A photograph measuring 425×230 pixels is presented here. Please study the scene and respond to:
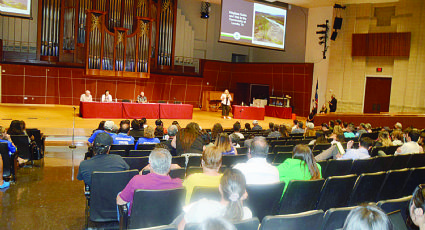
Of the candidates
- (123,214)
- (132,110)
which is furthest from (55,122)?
(123,214)

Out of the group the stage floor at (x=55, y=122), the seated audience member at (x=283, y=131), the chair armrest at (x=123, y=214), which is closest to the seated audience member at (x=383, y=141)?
the seated audience member at (x=283, y=131)

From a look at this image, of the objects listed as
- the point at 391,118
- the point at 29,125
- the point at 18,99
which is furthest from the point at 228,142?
the point at 18,99

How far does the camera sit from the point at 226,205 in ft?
7.64

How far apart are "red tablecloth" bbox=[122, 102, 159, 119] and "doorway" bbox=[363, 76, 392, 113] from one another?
864cm

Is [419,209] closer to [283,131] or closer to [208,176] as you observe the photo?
[208,176]

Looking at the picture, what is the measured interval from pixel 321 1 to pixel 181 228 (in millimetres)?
15611

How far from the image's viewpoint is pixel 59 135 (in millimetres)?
9766

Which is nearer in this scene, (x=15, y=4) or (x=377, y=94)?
(x=15, y=4)

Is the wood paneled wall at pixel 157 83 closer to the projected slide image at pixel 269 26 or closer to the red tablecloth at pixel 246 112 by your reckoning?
the red tablecloth at pixel 246 112

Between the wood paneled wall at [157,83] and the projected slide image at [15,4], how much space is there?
344 centimetres

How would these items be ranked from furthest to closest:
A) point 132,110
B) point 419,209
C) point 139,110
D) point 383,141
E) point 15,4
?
1. point 139,110
2. point 132,110
3. point 15,4
4. point 383,141
5. point 419,209

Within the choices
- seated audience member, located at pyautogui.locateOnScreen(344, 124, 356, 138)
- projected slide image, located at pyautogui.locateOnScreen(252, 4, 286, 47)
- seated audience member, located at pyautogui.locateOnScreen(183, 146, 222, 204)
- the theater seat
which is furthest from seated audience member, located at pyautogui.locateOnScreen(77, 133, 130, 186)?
projected slide image, located at pyautogui.locateOnScreen(252, 4, 286, 47)

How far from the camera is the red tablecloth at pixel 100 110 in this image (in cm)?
1239

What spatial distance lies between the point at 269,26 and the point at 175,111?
180 inches
